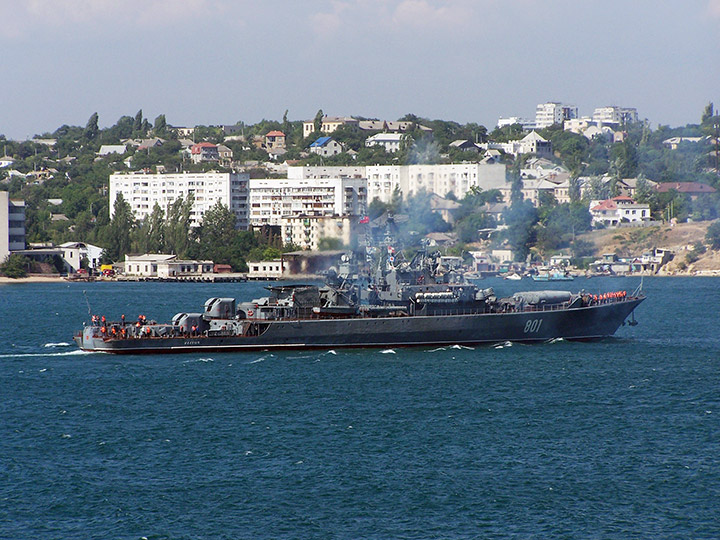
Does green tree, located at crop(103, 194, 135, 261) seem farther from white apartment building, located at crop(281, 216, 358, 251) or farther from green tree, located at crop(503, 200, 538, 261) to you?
green tree, located at crop(503, 200, 538, 261)

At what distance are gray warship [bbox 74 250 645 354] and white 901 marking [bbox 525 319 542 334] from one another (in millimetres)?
59

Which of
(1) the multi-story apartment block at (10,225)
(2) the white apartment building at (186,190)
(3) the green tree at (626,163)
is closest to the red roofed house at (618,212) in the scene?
(3) the green tree at (626,163)

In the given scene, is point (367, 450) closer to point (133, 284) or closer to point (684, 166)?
point (133, 284)

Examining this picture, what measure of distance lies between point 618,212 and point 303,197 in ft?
171

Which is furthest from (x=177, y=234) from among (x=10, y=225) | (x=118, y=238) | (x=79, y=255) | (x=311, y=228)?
(x=10, y=225)

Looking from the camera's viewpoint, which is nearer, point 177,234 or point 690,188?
point 177,234

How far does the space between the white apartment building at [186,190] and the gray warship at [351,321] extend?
122 metres

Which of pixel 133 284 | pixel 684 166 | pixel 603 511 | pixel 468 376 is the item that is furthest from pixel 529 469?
pixel 684 166

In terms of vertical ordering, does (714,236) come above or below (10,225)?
below

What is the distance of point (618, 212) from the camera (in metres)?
173

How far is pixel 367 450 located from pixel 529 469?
5944 mm

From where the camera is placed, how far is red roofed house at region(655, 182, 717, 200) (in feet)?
576

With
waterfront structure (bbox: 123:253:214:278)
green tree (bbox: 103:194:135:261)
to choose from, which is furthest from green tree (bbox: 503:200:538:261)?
green tree (bbox: 103:194:135:261)

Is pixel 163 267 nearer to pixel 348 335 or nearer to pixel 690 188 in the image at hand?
pixel 690 188
